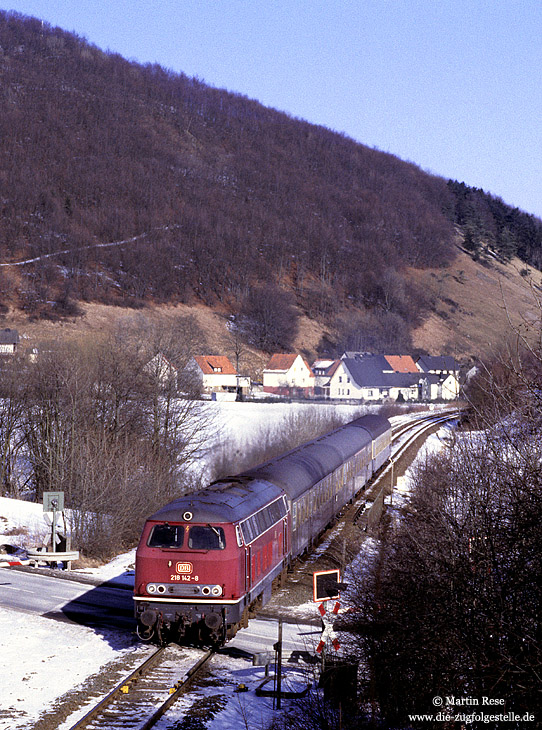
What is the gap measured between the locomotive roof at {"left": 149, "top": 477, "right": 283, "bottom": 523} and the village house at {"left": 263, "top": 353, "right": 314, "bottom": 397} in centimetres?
9177

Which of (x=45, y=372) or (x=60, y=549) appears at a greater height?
(x=45, y=372)

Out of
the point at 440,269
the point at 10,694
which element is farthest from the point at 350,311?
the point at 10,694

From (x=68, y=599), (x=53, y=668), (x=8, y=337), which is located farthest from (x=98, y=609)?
(x=8, y=337)

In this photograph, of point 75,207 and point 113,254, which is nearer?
point 113,254

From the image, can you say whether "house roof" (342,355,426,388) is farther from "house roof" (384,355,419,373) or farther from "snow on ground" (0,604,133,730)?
"snow on ground" (0,604,133,730)

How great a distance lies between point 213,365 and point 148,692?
292 feet

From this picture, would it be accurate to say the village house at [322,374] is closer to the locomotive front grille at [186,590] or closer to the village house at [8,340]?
the village house at [8,340]

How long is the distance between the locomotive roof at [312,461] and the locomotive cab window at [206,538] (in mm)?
5369

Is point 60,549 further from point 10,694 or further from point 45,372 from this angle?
point 45,372

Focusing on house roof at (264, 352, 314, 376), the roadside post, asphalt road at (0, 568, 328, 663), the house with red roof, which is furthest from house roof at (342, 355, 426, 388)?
asphalt road at (0, 568, 328, 663)

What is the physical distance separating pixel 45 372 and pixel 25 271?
105m

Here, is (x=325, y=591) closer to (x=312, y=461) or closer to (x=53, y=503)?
(x=312, y=461)

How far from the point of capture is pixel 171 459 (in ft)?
154

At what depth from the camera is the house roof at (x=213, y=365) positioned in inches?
3984
